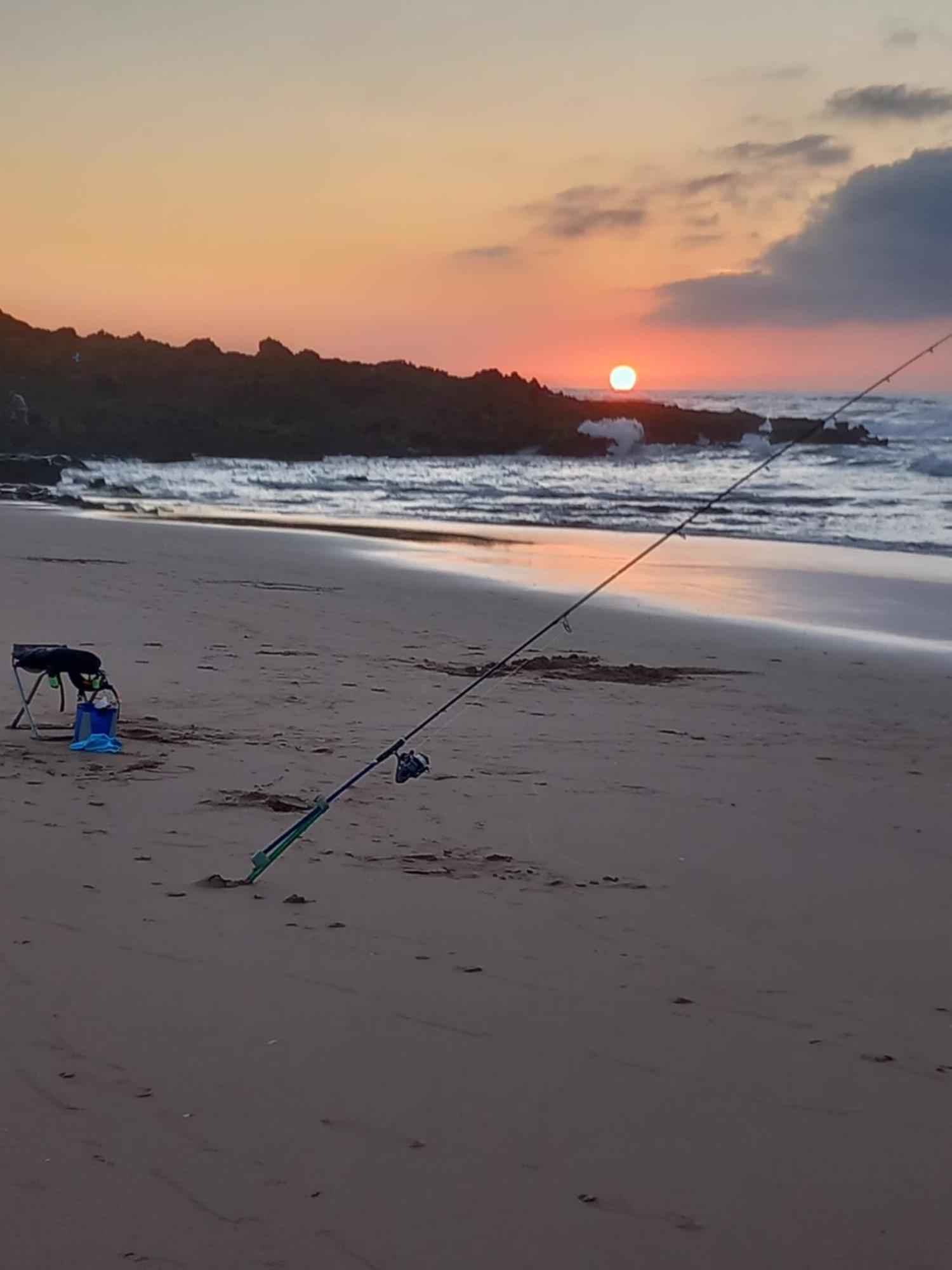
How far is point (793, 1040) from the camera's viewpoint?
313 cm

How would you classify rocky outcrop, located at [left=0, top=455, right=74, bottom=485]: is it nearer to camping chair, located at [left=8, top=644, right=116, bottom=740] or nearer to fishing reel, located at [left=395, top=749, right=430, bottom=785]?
camping chair, located at [left=8, top=644, right=116, bottom=740]

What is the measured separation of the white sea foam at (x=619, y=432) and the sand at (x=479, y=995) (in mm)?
43976

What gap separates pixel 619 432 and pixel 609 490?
21322 mm

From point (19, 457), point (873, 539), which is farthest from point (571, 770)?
point (19, 457)

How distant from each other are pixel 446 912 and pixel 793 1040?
45.1 inches

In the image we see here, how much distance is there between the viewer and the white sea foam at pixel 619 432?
164 ft

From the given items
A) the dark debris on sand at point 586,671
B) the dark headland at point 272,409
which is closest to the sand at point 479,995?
the dark debris on sand at point 586,671

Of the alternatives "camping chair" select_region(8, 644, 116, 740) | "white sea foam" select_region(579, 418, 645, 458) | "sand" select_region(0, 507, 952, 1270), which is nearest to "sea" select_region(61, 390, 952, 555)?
"white sea foam" select_region(579, 418, 645, 458)

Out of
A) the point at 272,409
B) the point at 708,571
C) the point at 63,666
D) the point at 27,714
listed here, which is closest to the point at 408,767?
the point at 63,666

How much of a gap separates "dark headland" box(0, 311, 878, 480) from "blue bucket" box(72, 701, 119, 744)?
113ft

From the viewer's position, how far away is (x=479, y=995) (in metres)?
3.30

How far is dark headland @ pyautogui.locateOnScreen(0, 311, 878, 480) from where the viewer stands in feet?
151

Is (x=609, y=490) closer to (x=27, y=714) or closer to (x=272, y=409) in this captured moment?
(x=27, y=714)

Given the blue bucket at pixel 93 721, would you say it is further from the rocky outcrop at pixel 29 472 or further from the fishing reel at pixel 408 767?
the rocky outcrop at pixel 29 472
